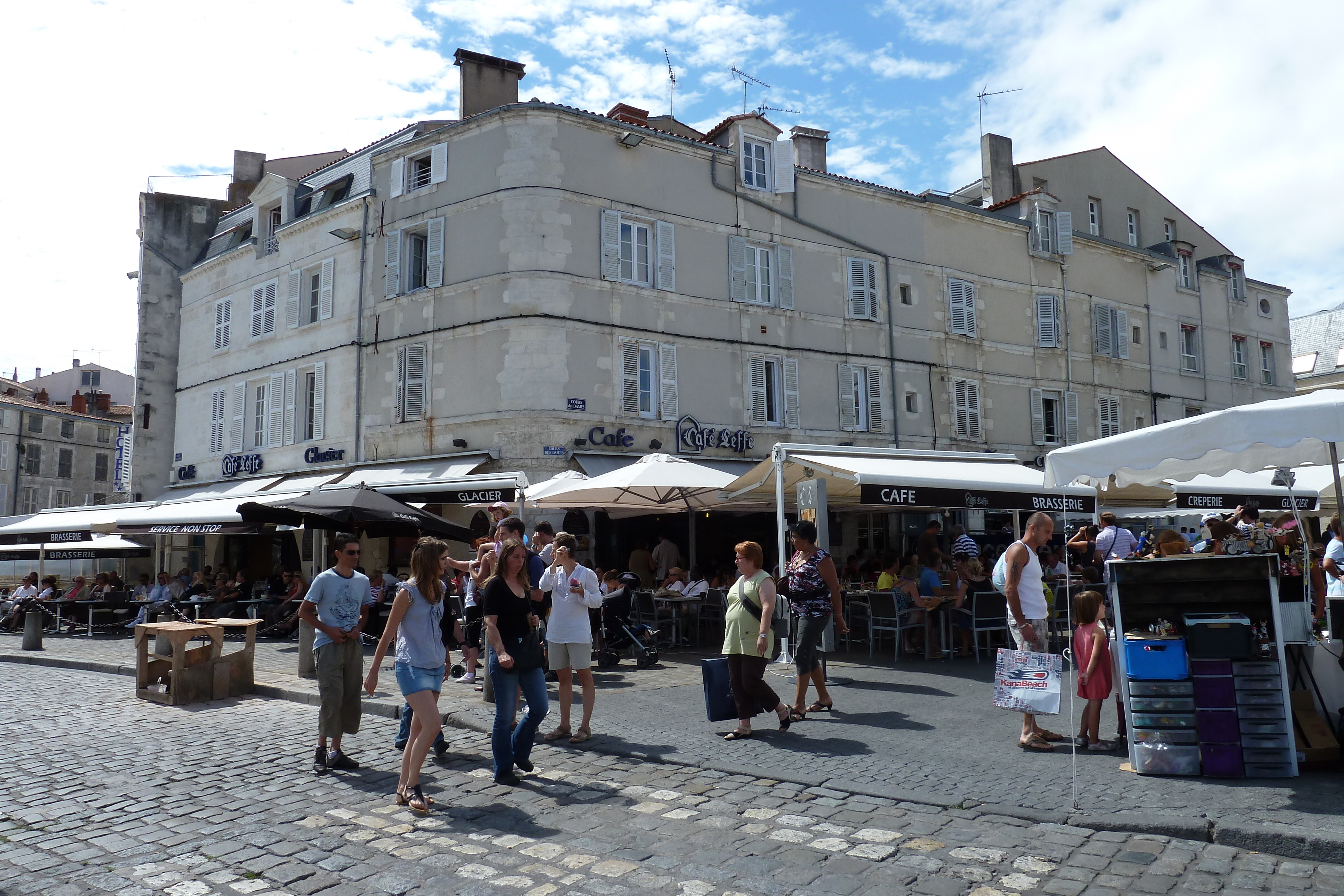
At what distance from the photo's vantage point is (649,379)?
2033cm

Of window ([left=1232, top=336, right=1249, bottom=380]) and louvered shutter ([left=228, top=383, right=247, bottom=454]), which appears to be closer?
louvered shutter ([left=228, top=383, right=247, bottom=454])

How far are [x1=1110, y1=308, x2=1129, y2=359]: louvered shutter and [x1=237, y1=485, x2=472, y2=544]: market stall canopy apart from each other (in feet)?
67.5

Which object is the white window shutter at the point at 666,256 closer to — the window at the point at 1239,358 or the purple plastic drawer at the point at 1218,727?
the purple plastic drawer at the point at 1218,727

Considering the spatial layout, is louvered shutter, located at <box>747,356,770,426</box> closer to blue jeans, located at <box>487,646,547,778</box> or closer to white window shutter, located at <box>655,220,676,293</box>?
white window shutter, located at <box>655,220,676,293</box>

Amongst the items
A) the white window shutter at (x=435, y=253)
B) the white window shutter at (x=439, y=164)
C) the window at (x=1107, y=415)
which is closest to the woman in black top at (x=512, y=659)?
the white window shutter at (x=435, y=253)

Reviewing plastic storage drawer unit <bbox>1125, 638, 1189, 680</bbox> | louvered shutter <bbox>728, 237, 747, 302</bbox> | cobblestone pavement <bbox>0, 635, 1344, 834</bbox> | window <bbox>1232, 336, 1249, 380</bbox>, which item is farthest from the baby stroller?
window <bbox>1232, 336, 1249, 380</bbox>

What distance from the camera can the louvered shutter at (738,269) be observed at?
21500mm

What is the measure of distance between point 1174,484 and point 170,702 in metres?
14.0

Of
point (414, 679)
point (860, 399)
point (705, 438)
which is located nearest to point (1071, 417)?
point (860, 399)

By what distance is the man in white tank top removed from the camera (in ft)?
22.1

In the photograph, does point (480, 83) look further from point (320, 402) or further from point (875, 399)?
point (875, 399)

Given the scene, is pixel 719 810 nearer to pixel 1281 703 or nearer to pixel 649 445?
pixel 1281 703

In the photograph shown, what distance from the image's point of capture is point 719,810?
18.1 feet

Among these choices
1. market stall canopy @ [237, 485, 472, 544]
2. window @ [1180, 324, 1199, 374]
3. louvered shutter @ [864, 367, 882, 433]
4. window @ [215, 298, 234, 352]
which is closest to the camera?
market stall canopy @ [237, 485, 472, 544]
